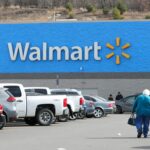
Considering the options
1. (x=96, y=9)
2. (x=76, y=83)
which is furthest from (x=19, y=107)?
(x=96, y=9)

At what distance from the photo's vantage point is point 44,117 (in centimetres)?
3009

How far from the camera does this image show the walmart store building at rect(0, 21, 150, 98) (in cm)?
5322

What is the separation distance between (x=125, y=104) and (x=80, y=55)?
24.8ft

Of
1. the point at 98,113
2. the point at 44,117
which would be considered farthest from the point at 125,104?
the point at 44,117

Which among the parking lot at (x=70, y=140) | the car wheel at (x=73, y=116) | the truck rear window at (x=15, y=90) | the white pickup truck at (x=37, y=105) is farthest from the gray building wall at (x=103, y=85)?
the parking lot at (x=70, y=140)

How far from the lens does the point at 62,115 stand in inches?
1219

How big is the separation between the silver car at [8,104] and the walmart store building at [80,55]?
25.1m

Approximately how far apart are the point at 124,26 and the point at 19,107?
25.8 m

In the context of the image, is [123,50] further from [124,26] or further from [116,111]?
[116,111]

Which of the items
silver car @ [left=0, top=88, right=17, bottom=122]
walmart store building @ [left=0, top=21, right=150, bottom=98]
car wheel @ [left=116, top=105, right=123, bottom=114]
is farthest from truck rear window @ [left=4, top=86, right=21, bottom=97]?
walmart store building @ [left=0, top=21, right=150, bottom=98]

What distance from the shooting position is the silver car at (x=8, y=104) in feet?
91.8

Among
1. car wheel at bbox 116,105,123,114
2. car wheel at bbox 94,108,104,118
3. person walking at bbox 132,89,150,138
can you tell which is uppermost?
person walking at bbox 132,89,150,138

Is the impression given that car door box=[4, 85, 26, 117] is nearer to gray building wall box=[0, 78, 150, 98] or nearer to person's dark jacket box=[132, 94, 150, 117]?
person's dark jacket box=[132, 94, 150, 117]

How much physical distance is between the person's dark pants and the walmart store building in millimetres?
30255
